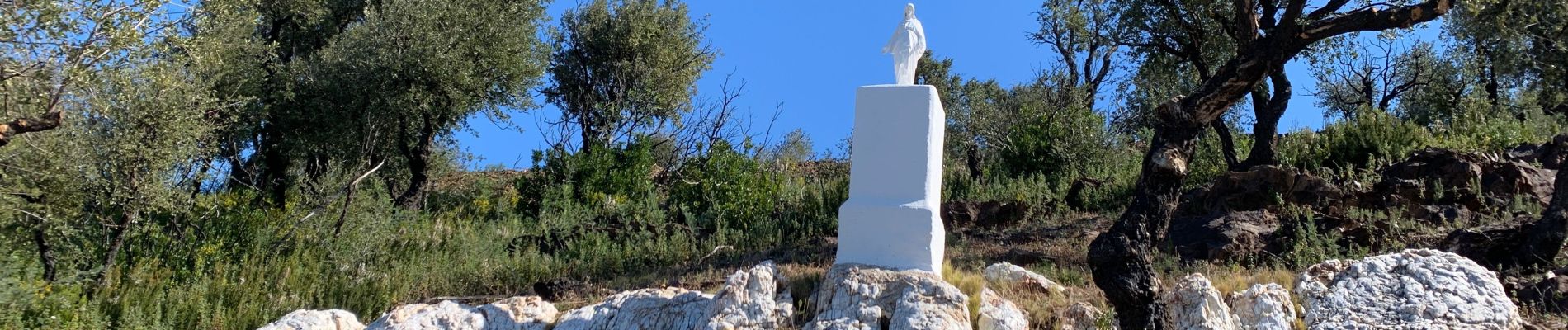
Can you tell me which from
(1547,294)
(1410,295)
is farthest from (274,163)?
(1547,294)

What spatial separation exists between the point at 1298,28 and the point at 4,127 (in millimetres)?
12001

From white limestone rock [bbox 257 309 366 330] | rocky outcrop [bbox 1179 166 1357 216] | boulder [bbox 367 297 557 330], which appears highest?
rocky outcrop [bbox 1179 166 1357 216]

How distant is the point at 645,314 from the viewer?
26.5 ft

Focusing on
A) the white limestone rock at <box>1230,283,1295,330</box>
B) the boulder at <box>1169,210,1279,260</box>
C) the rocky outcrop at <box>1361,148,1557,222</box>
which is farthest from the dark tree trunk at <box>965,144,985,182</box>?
the white limestone rock at <box>1230,283,1295,330</box>

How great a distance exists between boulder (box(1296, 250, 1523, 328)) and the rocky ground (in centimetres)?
1

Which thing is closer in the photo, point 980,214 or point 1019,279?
point 1019,279

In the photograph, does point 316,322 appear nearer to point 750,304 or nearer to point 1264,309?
point 750,304

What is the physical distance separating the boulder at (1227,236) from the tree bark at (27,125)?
11.3 metres

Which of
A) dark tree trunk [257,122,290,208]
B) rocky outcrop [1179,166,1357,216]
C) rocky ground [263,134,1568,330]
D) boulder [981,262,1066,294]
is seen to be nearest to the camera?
rocky ground [263,134,1568,330]

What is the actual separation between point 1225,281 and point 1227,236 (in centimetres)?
250

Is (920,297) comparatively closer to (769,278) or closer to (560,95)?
(769,278)

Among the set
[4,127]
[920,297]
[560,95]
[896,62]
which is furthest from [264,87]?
[920,297]

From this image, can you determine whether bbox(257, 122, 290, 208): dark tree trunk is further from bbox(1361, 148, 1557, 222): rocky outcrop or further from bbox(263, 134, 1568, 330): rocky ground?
bbox(1361, 148, 1557, 222): rocky outcrop

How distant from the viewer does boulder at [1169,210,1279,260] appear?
34.4 feet
